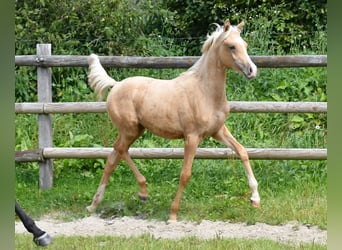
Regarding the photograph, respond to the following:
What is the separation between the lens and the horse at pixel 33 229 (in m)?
2.69

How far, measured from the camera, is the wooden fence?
3928 mm

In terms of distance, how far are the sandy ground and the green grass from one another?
124 mm

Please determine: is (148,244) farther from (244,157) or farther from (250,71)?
(250,71)

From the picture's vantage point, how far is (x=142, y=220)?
3.49m

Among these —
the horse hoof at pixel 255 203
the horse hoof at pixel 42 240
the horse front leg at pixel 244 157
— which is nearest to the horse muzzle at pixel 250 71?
the horse front leg at pixel 244 157

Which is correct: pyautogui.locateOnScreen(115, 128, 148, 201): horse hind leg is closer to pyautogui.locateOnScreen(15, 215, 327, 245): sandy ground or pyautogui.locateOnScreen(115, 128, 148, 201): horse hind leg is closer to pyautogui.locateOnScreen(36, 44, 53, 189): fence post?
pyautogui.locateOnScreen(15, 215, 327, 245): sandy ground

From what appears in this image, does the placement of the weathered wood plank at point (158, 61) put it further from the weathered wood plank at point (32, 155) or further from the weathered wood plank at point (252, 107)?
the weathered wood plank at point (32, 155)

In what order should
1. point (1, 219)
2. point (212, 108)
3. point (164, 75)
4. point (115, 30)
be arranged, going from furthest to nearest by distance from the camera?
point (115, 30) → point (164, 75) → point (212, 108) → point (1, 219)

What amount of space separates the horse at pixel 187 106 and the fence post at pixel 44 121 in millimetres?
964

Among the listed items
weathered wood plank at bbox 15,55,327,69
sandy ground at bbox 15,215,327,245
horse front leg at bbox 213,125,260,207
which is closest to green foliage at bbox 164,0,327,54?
weathered wood plank at bbox 15,55,327,69

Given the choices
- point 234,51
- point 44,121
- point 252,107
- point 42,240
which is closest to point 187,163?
point 234,51

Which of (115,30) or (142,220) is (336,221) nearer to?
(142,220)

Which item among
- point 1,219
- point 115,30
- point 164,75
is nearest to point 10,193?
point 1,219

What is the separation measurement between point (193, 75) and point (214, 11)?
6.02 feet
